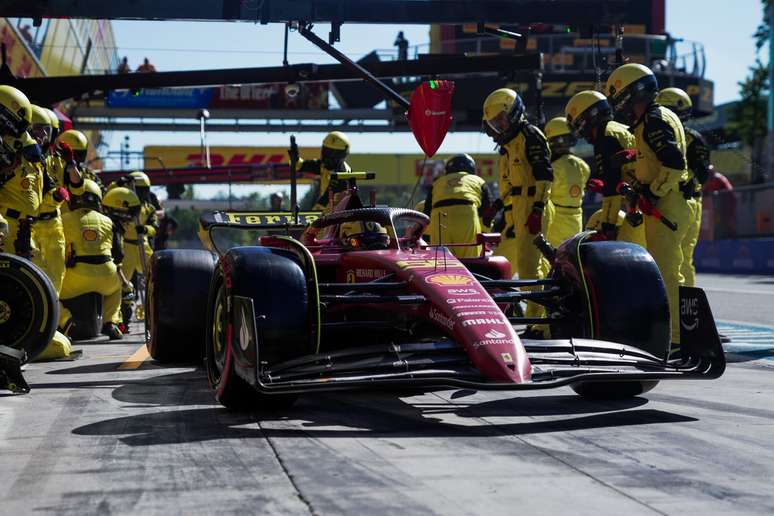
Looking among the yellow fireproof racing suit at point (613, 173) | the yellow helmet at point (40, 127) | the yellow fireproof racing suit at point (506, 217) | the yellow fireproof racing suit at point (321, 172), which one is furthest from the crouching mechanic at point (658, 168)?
the yellow helmet at point (40, 127)

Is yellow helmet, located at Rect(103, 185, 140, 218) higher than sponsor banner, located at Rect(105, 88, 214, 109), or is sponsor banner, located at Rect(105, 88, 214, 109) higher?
sponsor banner, located at Rect(105, 88, 214, 109)

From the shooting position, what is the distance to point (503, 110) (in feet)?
33.4

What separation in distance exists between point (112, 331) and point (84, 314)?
34cm

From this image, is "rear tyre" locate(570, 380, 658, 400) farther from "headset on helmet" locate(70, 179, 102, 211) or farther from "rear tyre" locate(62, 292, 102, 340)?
"headset on helmet" locate(70, 179, 102, 211)

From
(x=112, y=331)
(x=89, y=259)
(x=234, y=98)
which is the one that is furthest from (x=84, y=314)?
(x=234, y=98)

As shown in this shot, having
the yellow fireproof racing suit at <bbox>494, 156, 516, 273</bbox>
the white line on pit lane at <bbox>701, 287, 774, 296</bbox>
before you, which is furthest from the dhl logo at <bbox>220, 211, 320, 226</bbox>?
the white line on pit lane at <bbox>701, 287, 774, 296</bbox>

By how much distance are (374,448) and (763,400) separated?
2670mm

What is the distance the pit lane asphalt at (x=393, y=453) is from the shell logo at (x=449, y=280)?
68cm

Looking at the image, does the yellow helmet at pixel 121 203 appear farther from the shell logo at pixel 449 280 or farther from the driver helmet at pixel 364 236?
the shell logo at pixel 449 280

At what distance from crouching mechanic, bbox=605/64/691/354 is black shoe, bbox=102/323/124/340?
560cm

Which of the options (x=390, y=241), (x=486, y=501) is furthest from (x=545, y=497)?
(x=390, y=241)

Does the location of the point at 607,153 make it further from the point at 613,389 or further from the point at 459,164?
the point at 613,389

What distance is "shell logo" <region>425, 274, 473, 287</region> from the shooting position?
233 inches

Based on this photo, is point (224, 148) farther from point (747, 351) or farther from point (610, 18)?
point (747, 351)
